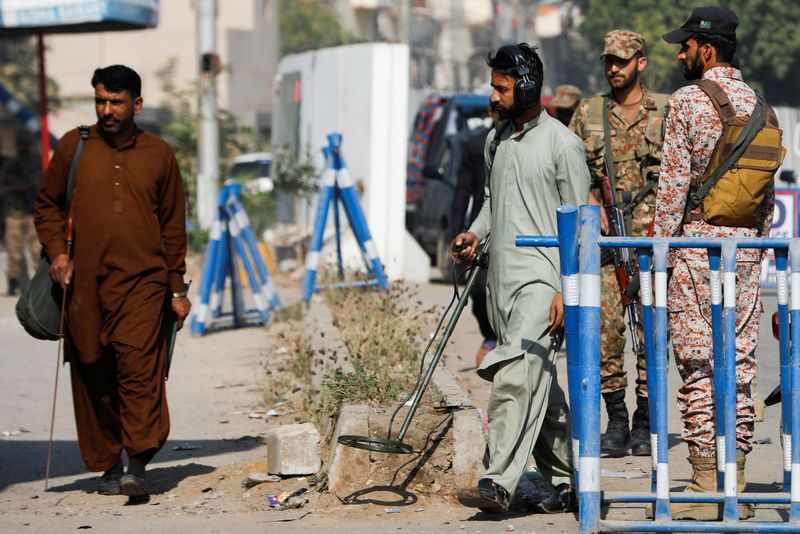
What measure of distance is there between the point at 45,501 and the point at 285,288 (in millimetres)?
10752

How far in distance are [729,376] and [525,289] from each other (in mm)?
1017

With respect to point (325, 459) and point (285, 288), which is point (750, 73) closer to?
point (285, 288)

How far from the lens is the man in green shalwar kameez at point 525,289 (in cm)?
559

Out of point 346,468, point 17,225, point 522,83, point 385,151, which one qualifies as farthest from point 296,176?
point 522,83

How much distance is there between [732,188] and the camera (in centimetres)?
550

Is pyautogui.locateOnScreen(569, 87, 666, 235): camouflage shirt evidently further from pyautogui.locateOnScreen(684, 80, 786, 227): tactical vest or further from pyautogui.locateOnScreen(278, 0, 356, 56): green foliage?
pyautogui.locateOnScreen(278, 0, 356, 56): green foliage

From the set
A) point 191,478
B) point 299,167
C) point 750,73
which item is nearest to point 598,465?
point 191,478

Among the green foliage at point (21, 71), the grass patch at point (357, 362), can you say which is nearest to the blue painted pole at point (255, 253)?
the grass patch at point (357, 362)

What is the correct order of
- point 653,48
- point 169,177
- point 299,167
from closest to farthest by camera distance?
1. point 169,177
2. point 299,167
3. point 653,48

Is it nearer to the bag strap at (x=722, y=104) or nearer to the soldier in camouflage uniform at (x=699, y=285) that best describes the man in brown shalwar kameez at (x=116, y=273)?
the soldier in camouflage uniform at (x=699, y=285)

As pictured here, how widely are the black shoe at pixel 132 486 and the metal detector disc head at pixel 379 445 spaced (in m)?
1.09

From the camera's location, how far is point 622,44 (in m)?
7.36

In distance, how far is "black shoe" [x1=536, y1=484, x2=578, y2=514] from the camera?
19.1 feet

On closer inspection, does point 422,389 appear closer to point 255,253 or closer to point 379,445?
point 379,445
